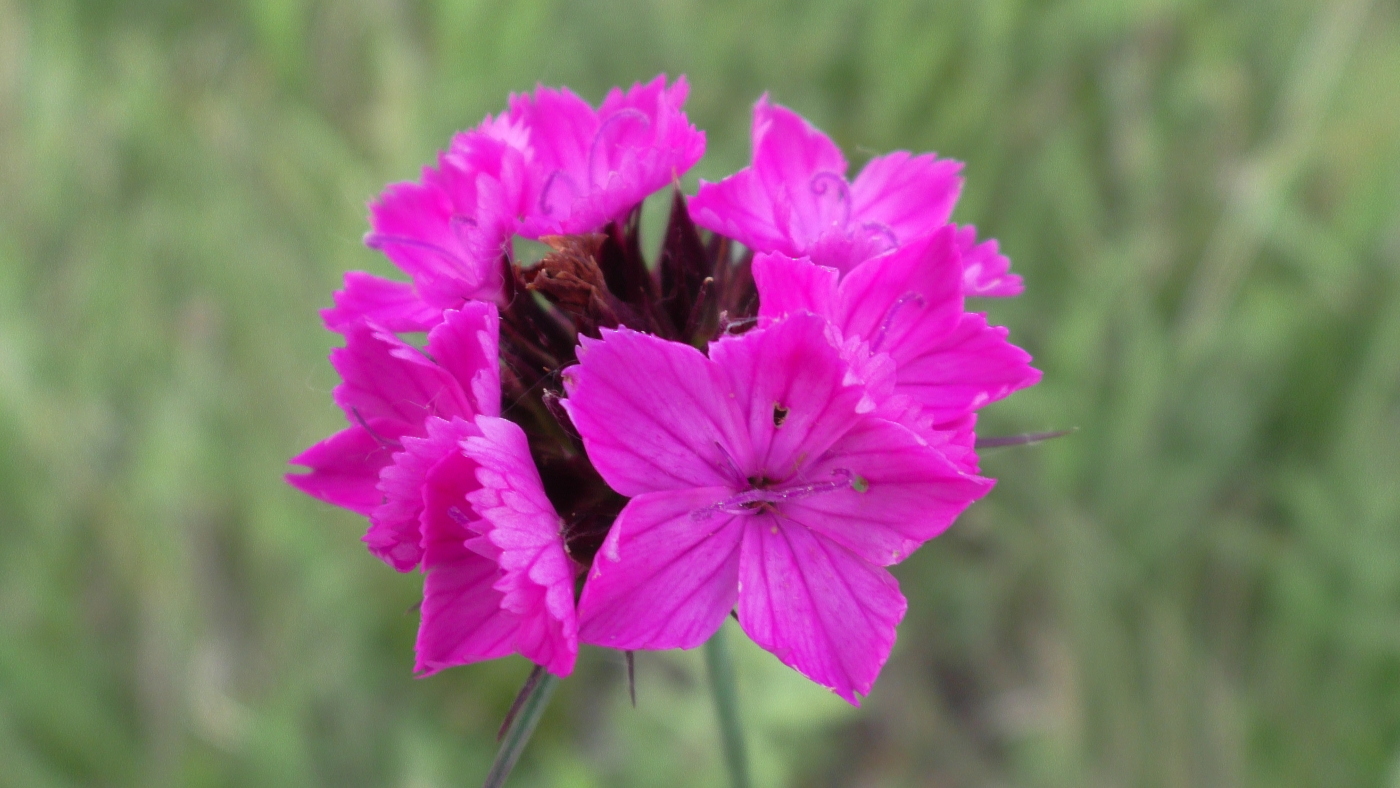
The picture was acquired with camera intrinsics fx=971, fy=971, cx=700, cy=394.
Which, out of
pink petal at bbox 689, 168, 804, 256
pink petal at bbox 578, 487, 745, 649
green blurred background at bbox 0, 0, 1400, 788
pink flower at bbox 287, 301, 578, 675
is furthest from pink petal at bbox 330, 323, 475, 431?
green blurred background at bbox 0, 0, 1400, 788

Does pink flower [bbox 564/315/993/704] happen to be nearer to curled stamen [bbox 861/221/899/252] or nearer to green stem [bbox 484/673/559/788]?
green stem [bbox 484/673/559/788]

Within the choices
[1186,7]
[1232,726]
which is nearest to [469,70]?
[1186,7]

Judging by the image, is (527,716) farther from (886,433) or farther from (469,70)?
(469,70)

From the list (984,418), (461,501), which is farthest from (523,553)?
(984,418)

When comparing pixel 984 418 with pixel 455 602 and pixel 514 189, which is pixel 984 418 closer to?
pixel 514 189

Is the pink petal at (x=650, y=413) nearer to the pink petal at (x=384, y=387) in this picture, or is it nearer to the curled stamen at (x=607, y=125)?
the pink petal at (x=384, y=387)

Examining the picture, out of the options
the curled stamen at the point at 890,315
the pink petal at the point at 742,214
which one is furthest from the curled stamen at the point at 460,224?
the curled stamen at the point at 890,315
